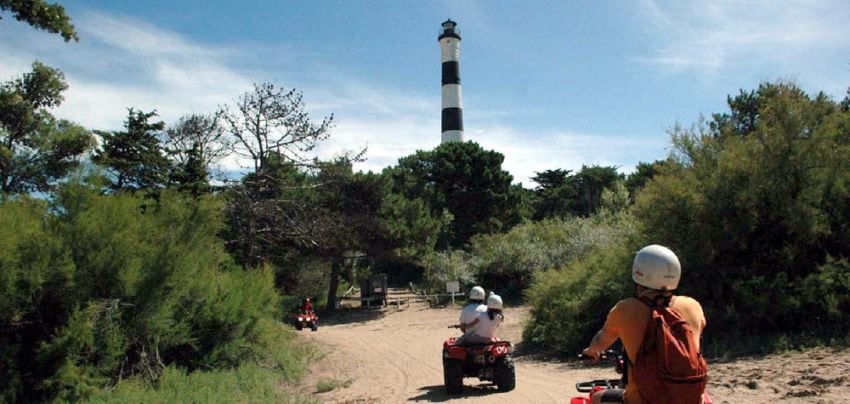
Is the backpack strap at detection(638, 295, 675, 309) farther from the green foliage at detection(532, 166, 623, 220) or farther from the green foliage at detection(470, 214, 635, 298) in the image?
the green foliage at detection(532, 166, 623, 220)

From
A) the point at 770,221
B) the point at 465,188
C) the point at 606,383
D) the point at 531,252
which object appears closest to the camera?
the point at 606,383

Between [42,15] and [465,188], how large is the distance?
1570 inches

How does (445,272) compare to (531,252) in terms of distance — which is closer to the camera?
(531,252)

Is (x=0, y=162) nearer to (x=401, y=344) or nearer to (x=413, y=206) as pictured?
(x=401, y=344)

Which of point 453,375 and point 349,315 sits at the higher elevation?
point 453,375

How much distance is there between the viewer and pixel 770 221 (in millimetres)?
13461

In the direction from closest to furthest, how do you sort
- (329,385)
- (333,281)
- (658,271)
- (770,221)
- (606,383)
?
1. (658,271)
2. (606,383)
3. (329,385)
4. (770,221)
5. (333,281)

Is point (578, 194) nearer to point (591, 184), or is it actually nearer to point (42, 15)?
point (591, 184)

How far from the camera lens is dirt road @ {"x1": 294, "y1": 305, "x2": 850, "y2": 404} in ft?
29.5

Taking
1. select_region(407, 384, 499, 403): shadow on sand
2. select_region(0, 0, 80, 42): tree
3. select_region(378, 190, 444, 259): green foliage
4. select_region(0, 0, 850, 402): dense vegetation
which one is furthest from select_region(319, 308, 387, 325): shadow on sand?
select_region(0, 0, 80, 42): tree

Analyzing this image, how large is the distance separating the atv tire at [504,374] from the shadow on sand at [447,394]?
0.67 feet

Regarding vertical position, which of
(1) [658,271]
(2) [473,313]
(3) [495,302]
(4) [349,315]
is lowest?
(4) [349,315]

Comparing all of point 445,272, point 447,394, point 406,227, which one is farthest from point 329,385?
point 445,272

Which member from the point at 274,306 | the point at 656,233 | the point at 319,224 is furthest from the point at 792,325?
the point at 319,224
